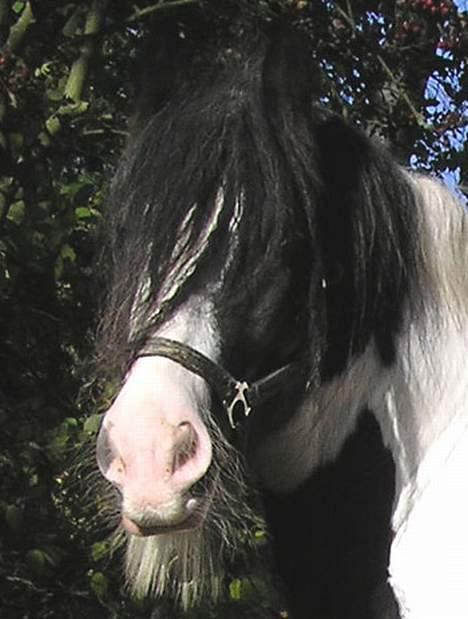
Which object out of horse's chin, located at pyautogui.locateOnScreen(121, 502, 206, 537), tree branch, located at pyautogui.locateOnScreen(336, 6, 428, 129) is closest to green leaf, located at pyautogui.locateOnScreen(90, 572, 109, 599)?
horse's chin, located at pyautogui.locateOnScreen(121, 502, 206, 537)

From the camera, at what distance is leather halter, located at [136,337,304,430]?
2445mm

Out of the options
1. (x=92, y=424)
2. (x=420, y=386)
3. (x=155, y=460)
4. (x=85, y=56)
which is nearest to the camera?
(x=155, y=460)

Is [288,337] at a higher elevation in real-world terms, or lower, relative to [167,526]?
higher

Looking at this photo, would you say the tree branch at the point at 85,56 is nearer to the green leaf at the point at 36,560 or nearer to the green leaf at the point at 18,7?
the green leaf at the point at 18,7

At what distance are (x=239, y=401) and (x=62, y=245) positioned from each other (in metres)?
1.24

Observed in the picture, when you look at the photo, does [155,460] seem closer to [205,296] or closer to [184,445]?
[184,445]

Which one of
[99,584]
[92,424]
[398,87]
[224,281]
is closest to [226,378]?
[224,281]

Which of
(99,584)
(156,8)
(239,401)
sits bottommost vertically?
(99,584)

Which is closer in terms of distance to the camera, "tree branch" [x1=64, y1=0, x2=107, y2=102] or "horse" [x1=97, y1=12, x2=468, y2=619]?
"horse" [x1=97, y1=12, x2=468, y2=619]

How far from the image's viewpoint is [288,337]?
8.60 feet

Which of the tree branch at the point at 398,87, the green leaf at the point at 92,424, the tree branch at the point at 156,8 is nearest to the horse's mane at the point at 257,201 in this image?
the green leaf at the point at 92,424

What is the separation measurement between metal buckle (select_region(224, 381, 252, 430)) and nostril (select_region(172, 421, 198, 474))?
170 millimetres

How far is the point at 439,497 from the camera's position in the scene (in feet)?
8.63

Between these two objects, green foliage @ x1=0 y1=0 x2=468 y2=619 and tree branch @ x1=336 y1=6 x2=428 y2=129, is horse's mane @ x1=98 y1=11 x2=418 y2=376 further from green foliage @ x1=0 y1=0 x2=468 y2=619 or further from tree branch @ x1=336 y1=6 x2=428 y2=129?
tree branch @ x1=336 y1=6 x2=428 y2=129
